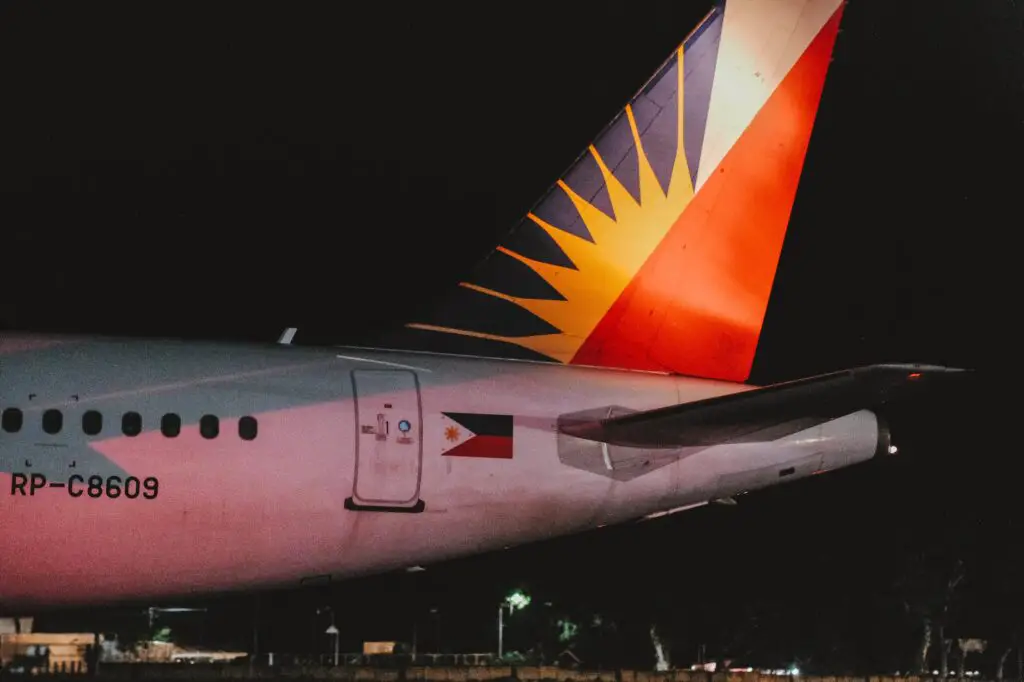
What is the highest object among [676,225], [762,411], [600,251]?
[676,225]

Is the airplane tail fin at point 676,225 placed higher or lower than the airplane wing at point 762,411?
higher

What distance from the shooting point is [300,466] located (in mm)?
11398

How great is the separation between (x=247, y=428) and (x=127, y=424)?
3.53 feet

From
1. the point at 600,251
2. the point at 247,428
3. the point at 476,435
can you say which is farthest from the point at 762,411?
the point at 247,428

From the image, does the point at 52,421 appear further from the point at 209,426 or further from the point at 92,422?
the point at 209,426

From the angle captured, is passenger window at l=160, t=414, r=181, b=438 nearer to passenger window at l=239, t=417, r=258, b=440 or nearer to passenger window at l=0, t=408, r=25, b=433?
passenger window at l=239, t=417, r=258, b=440

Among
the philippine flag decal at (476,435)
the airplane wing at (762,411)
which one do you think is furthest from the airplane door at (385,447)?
the airplane wing at (762,411)

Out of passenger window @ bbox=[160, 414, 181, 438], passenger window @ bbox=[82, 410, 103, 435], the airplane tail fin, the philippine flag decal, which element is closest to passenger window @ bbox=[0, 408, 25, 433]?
passenger window @ bbox=[82, 410, 103, 435]

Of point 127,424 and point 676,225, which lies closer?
point 127,424

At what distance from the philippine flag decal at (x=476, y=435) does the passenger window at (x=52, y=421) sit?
357 centimetres

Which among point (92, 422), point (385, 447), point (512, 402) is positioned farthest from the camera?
point (512, 402)

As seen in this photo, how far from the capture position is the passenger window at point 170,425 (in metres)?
11.1

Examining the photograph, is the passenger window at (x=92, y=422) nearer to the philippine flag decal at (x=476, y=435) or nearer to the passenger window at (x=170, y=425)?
the passenger window at (x=170, y=425)

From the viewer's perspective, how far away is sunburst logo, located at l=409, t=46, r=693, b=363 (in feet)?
44.8
